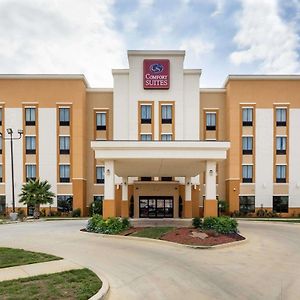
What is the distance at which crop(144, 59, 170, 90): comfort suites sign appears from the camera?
39.5 meters

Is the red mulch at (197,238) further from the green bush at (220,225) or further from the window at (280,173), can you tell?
the window at (280,173)

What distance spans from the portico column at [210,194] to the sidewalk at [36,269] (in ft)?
39.8

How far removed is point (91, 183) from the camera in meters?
42.1

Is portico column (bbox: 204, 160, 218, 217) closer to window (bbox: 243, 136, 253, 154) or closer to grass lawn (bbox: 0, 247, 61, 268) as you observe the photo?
grass lawn (bbox: 0, 247, 61, 268)

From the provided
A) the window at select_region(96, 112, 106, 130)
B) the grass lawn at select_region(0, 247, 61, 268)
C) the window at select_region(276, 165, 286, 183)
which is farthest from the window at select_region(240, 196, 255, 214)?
the grass lawn at select_region(0, 247, 61, 268)

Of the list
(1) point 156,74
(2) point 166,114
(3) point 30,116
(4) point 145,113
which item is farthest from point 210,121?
(3) point 30,116

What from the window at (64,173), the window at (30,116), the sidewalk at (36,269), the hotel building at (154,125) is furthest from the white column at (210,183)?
the window at (30,116)

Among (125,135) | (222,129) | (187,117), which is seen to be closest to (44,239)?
(125,135)

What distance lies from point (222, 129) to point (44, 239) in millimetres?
28726

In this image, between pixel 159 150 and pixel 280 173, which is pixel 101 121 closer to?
pixel 159 150

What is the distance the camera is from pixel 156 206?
1444 inches

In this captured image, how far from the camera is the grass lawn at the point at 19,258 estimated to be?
464 inches

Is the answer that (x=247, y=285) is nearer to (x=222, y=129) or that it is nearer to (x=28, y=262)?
(x=28, y=262)

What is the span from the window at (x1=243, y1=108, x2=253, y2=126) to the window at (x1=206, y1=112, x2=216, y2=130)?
3615mm
